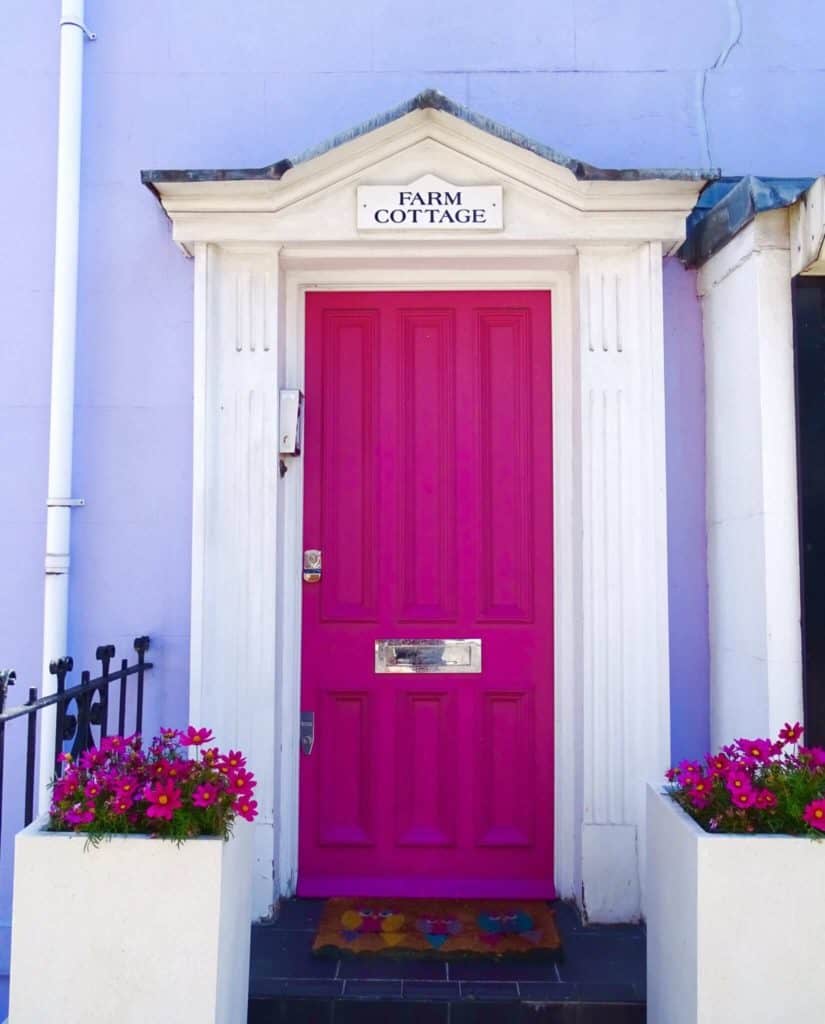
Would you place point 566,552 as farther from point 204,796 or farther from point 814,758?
point 204,796

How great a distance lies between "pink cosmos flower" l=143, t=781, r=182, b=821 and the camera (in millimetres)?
2391

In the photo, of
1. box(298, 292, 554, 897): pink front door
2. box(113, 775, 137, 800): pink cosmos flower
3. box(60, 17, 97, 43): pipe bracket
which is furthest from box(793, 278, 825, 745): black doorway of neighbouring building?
box(60, 17, 97, 43): pipe bracket

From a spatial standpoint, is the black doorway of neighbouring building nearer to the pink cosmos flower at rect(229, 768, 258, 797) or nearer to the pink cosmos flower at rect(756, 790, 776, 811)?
the pink cosmos flower at rect(756, 790, 776, 811)

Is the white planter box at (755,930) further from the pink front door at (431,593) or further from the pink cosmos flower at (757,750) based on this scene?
the pink front door at (431,593)

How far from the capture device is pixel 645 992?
9.79 feet

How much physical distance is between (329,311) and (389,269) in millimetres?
312

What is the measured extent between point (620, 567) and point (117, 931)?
84.0 inches

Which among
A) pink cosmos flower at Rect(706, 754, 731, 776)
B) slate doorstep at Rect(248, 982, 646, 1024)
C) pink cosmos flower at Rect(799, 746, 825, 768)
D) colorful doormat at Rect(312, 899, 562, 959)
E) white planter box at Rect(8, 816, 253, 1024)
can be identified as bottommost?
slate doorstep at Rect(248, 982, 646, 1024)

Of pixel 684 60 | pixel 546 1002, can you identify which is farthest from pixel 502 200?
pixel 546 1002

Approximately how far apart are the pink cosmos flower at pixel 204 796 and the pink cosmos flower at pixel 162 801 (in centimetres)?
5

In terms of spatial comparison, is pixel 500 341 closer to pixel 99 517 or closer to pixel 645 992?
pixel 99 517

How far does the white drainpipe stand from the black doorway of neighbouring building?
275 cm

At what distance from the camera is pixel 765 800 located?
243cm

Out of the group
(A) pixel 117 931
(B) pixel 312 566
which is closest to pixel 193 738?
(A) pixel 117 931
